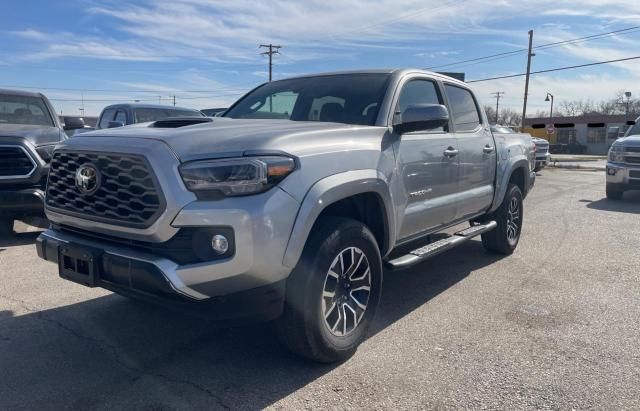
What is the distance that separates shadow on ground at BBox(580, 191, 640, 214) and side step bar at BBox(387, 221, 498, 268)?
6.14 metres

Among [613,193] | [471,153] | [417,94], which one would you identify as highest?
[417,94]

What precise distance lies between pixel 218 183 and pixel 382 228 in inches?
56.6

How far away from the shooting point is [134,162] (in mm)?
2914

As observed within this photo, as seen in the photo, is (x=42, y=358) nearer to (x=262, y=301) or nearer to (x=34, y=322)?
(x=34, y=322)

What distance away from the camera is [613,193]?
1209 centimetres

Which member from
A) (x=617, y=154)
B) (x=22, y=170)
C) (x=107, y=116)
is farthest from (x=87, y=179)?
(x=617, y=154)

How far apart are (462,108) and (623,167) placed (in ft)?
26.6

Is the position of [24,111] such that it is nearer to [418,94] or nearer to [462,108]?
[418,94]

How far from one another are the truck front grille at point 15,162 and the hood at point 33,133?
0.19 meters

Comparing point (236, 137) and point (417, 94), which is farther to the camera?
point (417, 94)

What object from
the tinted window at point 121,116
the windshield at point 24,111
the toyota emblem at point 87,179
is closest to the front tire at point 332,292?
the toyota emblem at point 87,179

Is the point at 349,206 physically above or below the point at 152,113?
below

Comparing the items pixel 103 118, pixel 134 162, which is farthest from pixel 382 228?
pixel 103 118

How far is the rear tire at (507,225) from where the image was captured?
620 cm
